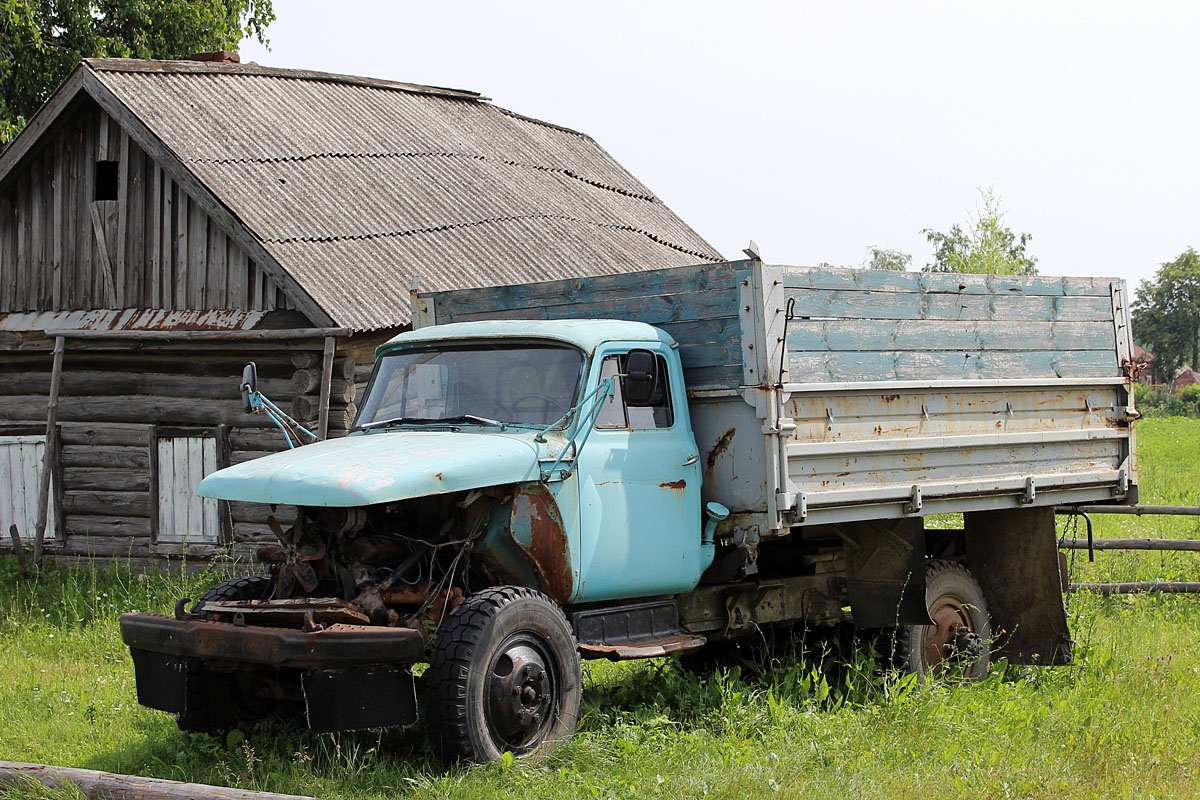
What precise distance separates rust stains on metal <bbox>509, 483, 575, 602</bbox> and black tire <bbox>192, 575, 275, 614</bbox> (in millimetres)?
1286

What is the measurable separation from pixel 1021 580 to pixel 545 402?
399cm

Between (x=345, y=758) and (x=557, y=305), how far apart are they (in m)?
3.05

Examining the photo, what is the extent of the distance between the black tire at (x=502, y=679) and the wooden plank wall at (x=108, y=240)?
23.2 feet

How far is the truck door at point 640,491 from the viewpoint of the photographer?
653 centimetres

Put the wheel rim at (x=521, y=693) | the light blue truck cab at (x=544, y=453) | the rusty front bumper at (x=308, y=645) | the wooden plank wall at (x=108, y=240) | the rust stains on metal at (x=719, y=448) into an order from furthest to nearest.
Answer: the wooden plank wall at (x=108, y=240)
the rust stains on metal at (x=719, y=448)
the light blue truck cab at (x=544, y=453)
the wheel rim at (x=521, y=693)
the rusty front bumper at (x=308, y=645)

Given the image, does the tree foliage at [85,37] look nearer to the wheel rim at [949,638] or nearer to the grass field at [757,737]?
the grass field at [757,737]

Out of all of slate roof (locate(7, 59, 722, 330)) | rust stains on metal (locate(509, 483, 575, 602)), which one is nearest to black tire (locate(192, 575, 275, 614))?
rust stains on metal (locate(509, 483, 575, 602))

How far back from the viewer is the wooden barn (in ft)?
40.2

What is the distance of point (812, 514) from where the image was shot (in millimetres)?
7086

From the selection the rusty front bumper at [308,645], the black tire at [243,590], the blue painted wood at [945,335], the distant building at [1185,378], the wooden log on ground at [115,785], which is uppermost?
the distant building at [1185,378]

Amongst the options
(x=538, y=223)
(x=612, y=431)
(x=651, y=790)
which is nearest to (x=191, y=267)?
(x=538, y=223)

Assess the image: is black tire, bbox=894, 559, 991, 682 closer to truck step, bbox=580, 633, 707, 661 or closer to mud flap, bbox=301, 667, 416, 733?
truck step, bbox=580, 633, 707, 661

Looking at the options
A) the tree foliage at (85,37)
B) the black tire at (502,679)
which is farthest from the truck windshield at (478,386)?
the tree foliage at (85,37)

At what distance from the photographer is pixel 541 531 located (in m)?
6.30
